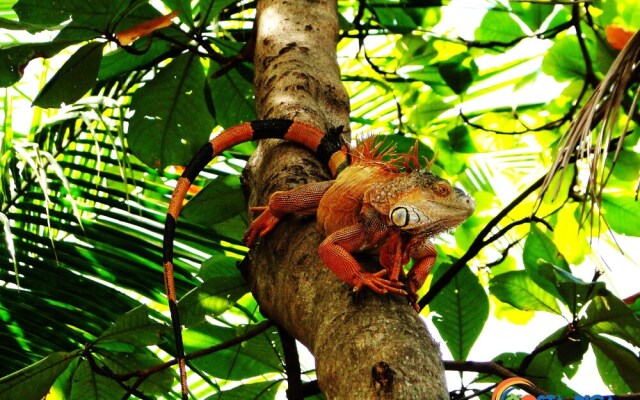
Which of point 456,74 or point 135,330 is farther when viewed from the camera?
point 456,74

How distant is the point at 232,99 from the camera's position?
11.8ft

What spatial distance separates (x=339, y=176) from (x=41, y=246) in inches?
68.3

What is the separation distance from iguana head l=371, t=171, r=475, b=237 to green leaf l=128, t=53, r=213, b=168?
1.20 metres

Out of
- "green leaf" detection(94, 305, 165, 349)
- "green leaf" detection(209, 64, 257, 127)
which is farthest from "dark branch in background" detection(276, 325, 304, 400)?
"green leaf" detection(209, 64, 257, 127)

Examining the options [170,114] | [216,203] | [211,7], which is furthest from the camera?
[170,114]

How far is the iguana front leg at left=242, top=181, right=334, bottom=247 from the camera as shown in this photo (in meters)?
2.34

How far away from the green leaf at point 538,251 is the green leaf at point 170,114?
1484mm

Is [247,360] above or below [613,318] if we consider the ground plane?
above

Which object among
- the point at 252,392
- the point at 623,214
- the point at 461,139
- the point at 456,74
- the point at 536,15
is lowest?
the point at 252,392

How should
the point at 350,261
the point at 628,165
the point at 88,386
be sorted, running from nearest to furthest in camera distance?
the point at 350,261
the point at 88,386
the point at 628,165

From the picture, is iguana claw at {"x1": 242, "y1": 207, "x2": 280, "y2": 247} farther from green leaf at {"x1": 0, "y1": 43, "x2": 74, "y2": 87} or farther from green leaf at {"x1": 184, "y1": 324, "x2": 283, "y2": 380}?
green leaf at {"x1": 0, "y1": 43, "x2": 74, "y2": 87}

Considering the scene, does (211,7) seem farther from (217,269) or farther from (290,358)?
(290,358)

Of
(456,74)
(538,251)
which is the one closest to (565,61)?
(456,74)

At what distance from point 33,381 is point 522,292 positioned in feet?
5.69
